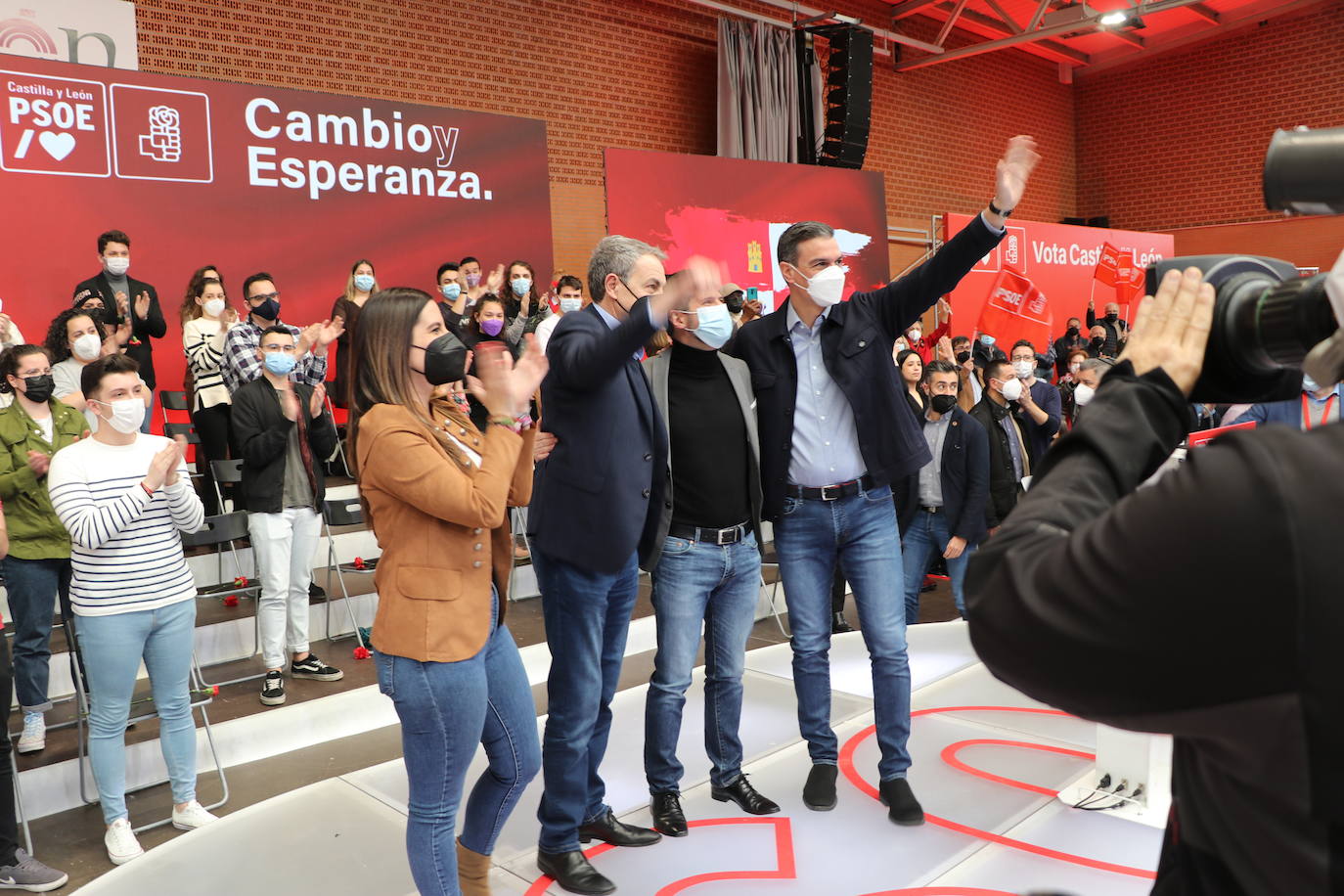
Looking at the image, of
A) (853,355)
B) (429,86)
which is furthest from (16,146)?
(853,355)

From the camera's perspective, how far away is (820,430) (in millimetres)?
3205

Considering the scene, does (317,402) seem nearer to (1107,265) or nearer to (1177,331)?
(1177,331)

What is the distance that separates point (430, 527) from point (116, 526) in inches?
71.0

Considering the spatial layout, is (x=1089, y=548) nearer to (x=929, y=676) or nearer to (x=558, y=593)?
(x=558, y=593)

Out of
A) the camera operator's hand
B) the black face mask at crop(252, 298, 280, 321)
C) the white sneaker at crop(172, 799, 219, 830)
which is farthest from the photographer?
the black face mask at crop(252, 298, 280, 321)

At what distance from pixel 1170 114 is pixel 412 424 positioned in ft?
55.4

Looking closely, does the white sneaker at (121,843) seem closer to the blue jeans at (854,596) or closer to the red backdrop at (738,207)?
the blue jeans at (854,596)

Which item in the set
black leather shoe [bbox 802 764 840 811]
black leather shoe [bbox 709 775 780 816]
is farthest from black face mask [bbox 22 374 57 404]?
black leather shoe [bbox 802 764 840 811]

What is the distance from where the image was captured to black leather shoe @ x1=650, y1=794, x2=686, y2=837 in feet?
10.1

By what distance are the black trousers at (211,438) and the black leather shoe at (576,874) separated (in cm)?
382

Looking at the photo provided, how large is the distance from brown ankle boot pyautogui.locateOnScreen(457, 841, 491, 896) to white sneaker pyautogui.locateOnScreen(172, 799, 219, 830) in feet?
5.60

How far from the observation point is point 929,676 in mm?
4512

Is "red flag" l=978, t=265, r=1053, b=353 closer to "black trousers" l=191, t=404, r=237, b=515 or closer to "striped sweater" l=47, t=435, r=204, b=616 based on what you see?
"black trousers" l=191, t=404, r=237, b=515

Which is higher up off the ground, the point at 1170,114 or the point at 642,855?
the point at 1170,114
